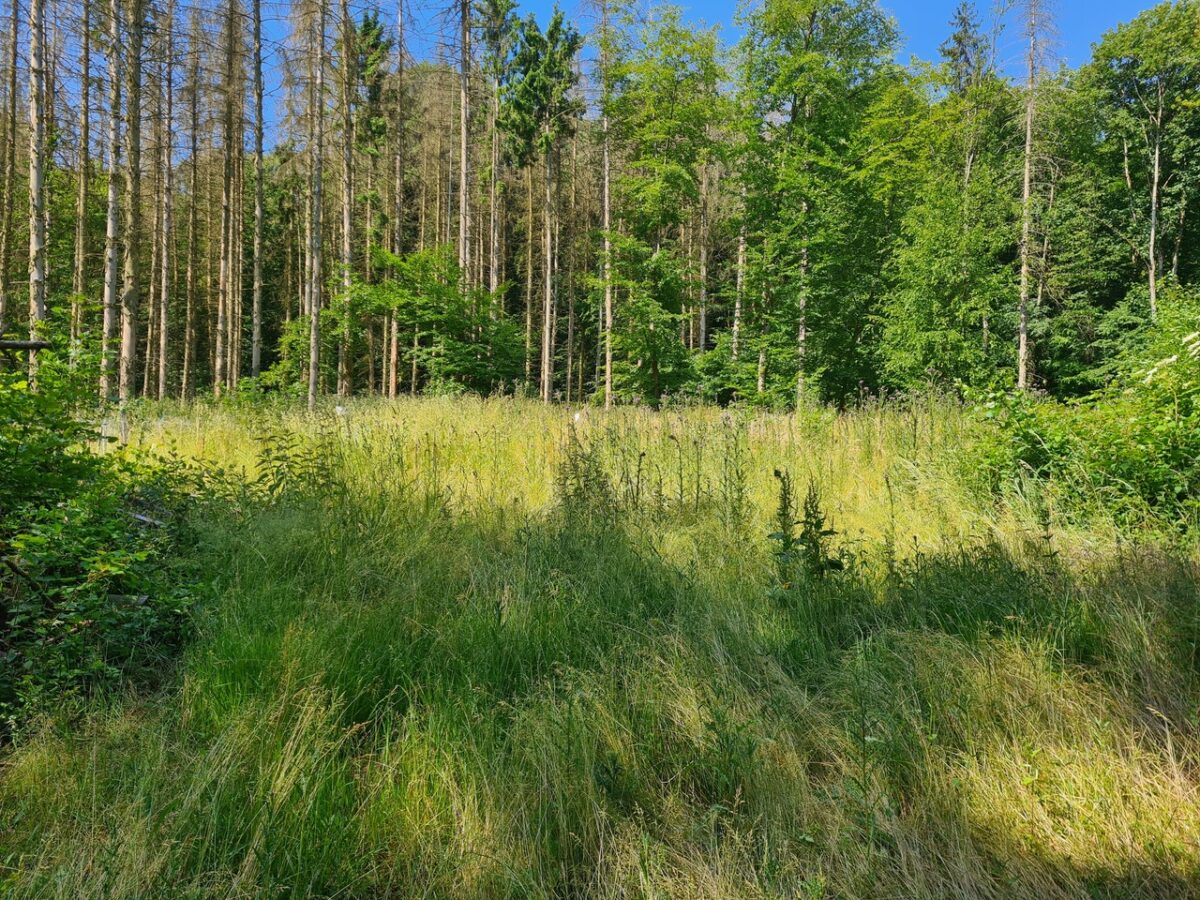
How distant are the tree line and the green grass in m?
9.18

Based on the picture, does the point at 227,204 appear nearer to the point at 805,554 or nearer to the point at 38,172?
the point at 38,172

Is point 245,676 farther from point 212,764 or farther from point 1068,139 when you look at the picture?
point 1068,139

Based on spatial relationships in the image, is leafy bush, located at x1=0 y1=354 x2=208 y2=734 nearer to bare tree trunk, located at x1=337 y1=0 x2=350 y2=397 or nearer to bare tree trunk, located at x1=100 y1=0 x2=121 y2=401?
bare tree trunk, located at x1=100 y1=0 x2=121 y2=401

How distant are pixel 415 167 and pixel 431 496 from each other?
3418 centimetres

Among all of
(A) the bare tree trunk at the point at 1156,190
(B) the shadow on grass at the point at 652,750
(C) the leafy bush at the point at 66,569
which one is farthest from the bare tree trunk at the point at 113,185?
(A) the bare tree trunk at the point at 1156,190

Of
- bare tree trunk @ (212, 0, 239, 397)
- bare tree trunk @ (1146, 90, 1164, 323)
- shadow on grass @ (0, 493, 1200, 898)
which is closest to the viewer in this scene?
shadow on grass @ (0, 493, 1200, 898)

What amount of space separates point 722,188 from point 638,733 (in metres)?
20.3

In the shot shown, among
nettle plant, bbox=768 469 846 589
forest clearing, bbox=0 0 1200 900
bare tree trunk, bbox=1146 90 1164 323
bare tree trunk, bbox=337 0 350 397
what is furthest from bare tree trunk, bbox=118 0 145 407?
bare tree trunk, bbox=1146 90 1164 323

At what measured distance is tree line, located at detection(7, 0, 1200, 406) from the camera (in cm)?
1595

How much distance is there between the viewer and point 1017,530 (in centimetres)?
407

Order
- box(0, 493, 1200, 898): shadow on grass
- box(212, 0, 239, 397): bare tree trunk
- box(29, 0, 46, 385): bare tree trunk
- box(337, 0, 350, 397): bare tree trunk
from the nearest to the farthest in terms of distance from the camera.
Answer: box(0, 493, 1200, 898): shadow on grass < box(29, 0, 46, 385): bare tree trunk < box(337, 0, 350, 397): bare tree trunk < box(212, 0, 239, 397): bare tree trunk

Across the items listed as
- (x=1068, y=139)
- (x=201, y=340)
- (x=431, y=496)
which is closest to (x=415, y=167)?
(x=201, y=340)

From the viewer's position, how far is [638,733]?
2.11m

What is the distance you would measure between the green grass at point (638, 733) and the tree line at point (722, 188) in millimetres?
9181
